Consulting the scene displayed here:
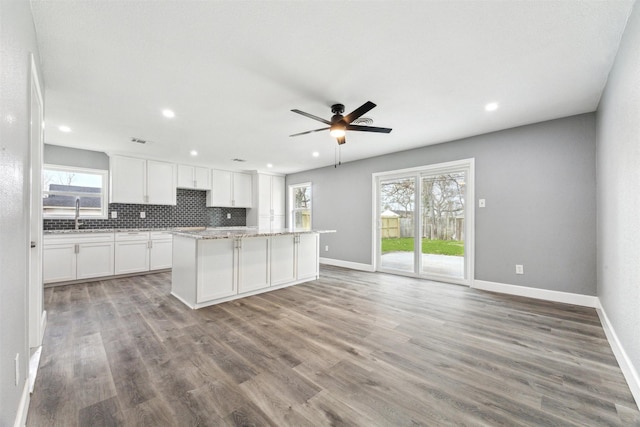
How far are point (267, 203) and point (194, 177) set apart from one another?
1906 millimetres

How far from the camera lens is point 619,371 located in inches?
72.4

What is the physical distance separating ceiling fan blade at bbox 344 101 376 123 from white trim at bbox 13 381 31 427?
9.56 feet

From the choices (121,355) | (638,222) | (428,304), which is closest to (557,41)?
(638,222)

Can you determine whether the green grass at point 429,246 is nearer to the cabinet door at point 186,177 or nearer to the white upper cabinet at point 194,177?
the white upper cabinet at point 194,177

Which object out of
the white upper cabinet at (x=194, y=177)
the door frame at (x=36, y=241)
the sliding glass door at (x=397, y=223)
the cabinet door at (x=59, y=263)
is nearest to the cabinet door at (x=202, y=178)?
the white upper cabinet at (x=194, y=177)

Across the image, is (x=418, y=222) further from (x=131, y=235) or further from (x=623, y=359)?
(x=131, y=235)

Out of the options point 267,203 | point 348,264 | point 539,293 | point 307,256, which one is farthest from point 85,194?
point 539,293

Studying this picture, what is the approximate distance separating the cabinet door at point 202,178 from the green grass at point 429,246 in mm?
4341

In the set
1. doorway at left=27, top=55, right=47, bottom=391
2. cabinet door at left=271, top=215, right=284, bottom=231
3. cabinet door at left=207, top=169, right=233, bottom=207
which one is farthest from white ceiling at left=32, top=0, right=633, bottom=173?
cabinet door at left=271, top=215, right=284, bottom=231

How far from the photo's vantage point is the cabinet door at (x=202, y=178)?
19.8 feet

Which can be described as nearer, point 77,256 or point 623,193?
point 623,193

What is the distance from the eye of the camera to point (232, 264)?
136 inches

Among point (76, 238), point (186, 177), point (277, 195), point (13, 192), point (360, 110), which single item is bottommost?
point (76, 238)

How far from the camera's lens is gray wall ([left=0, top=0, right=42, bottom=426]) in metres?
1.02
